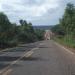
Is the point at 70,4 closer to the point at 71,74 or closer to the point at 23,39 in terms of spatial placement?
the point at 71,74

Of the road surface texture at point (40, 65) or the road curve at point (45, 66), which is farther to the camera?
the road surface texture at point (40, 65)

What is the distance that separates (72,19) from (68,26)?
10.8 ft

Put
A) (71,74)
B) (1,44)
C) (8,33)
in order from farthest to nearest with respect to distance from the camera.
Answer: (8,33) → (1,44) → (71,74)

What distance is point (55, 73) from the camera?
52.5 ft

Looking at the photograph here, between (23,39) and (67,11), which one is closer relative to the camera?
(67,11)

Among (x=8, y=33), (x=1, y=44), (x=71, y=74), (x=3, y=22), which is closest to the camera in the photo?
(x=71, y=74)

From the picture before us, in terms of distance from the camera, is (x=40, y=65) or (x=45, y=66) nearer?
(x=45, y=66)

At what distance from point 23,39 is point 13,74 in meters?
123

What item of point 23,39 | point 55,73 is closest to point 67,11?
point 55,73

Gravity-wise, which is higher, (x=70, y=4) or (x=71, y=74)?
(x=70, y=4)

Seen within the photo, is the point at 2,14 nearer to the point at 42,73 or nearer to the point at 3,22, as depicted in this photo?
the point at 3,22

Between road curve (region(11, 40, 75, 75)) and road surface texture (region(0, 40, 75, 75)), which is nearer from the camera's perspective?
road curve (region(11, 40, 75, 75))

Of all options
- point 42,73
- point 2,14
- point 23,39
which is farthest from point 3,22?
point 42,73

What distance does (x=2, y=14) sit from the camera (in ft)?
281
